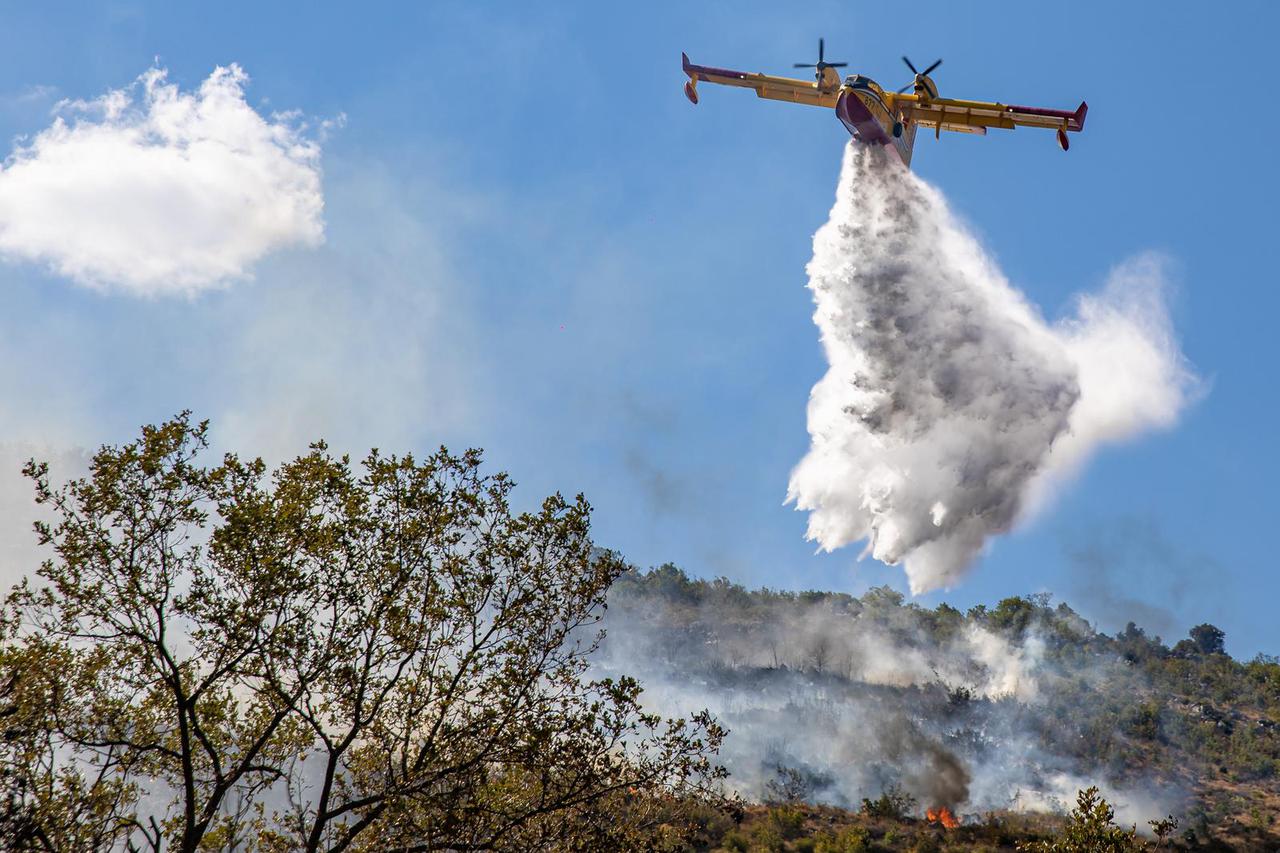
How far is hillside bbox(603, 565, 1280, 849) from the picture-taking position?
80.5 metres

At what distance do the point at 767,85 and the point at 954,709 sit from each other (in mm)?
70046

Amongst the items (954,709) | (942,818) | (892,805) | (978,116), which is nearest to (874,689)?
(954,709)

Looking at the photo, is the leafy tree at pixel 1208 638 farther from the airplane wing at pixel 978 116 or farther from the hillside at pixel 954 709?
the airplane wing at pixel 978 116

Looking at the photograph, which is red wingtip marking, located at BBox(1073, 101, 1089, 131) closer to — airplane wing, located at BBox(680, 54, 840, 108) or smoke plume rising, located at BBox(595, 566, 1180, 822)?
airplane wing, located at BBox(680, 54, 840, 108)

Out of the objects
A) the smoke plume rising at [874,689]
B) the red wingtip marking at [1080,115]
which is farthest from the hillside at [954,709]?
the red wingtip marking at [1080,115]

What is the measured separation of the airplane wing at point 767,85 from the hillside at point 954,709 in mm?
43028

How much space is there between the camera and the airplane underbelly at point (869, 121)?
53.4 metres

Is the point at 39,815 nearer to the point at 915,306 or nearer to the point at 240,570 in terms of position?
the point at 240,570

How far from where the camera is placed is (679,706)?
119 metres

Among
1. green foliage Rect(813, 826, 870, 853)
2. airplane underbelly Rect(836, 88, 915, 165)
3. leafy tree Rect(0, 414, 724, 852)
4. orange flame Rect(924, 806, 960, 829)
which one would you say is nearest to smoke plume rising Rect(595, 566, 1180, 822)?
orange flame Rect(924, 806, 960, 829)

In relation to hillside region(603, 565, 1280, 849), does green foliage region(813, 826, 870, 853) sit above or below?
below

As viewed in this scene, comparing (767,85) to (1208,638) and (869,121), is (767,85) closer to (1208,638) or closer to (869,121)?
(869,121)

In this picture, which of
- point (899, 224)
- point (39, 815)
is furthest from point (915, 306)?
point (39, 815)

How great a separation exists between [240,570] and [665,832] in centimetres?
858
